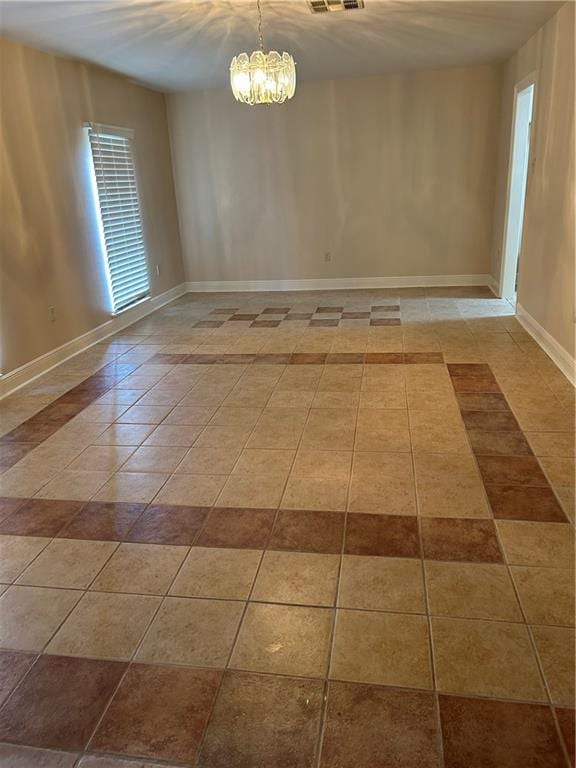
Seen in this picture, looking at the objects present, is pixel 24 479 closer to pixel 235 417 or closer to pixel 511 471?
pixel 235 417

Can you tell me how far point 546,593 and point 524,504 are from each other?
54cm

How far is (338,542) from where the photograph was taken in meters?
2.15

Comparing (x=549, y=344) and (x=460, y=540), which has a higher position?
(x=549, y=344)

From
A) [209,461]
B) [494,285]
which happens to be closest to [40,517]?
[209,461]

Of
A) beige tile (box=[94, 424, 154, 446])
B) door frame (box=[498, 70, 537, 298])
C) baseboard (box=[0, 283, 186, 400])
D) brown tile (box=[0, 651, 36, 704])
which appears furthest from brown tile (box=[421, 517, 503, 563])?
door frame (box=[498, 70, 537, 298])

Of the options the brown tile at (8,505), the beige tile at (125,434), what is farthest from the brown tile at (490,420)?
the brown tile at (8,505)

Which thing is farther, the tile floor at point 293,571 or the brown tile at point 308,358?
the brown tile at point 308,358

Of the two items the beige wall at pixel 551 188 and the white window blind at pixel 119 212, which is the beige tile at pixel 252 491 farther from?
the white window blind at pixel 119 212

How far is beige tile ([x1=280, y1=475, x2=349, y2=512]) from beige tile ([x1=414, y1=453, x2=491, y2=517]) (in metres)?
0.34

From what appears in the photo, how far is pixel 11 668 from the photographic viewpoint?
66.1 inches

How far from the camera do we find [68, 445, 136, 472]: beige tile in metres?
2.86

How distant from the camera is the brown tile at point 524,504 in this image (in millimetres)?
2238

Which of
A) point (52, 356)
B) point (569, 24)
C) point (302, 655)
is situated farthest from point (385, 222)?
point (302, 655)

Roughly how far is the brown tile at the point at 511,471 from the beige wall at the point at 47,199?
326cm
